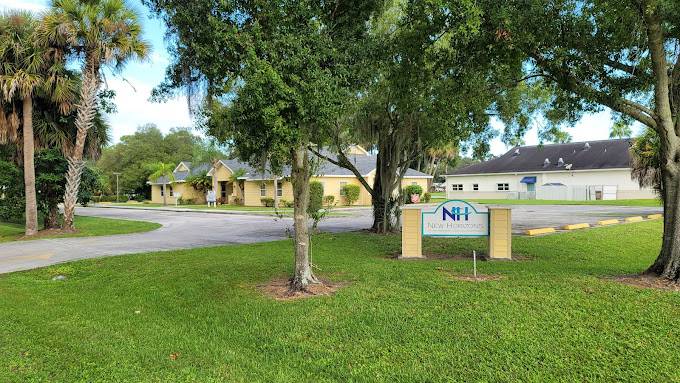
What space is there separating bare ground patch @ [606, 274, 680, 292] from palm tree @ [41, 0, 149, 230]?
627 inches

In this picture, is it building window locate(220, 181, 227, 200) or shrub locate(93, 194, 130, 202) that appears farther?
shrub locate(93, 194, 130, 202)

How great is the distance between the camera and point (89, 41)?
15.5m

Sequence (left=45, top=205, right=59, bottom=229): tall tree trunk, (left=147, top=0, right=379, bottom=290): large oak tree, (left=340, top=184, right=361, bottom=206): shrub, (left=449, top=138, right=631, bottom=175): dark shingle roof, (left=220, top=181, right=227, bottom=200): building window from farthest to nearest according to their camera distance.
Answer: (left=220, top=181, right=227, bottom=200): building window → (left=449, top=138, right=631, bottom=175): dark shingle roof → (left=340, top=184, right=361, bottom=206): shrub → (left=45, top=205, right=59, bottom=229): tall tree trunk → (left=147, top=0, right=379, bottom=290): large oak tree

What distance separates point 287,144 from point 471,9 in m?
3.46

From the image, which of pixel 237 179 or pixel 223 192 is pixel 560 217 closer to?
pixel 237 179

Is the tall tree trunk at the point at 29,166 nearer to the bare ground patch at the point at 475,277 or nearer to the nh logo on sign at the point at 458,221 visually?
the nh logo on sign at the point at 458,221

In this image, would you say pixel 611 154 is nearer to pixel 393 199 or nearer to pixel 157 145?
pixel 393 199

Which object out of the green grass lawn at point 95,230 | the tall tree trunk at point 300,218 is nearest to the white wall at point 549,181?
the green grass lawn at point 95,230

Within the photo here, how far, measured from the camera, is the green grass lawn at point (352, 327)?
13.1 feet

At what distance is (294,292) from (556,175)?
4319 cm

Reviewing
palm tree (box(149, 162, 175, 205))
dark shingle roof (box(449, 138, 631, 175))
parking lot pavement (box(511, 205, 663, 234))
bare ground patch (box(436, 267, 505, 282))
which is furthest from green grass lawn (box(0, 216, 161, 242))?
dark shingle roof (box(449, 138, 631, 175))

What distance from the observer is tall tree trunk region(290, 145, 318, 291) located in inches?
271

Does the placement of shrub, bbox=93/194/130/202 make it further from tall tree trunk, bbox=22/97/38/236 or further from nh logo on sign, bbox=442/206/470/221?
nh logo on sign, bbox=442/206/470/221

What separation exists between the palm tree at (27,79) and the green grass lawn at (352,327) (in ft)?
29.3
